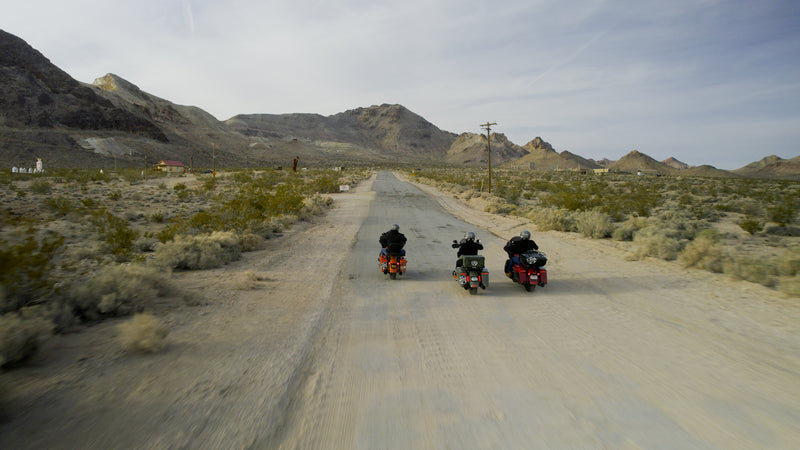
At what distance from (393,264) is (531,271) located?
2.92m

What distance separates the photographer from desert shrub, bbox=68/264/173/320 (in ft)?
18.7

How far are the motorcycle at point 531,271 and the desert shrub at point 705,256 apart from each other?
4322 mm

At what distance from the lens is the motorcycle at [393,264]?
8867 millimetres

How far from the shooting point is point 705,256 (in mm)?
9523

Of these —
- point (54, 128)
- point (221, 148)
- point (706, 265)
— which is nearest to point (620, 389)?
point (706, 265)

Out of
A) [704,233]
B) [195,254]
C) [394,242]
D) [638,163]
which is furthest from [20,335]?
[638,163]

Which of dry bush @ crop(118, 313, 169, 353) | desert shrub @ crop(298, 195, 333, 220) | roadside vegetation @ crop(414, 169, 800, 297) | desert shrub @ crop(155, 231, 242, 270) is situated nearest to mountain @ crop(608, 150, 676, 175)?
roadside vegetation @ crop(414, 169, 800, 297)

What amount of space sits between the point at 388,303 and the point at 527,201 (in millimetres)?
26813

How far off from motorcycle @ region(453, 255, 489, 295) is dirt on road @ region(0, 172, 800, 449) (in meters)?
0.23

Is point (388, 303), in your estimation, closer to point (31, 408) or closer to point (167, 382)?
point (167, 382)

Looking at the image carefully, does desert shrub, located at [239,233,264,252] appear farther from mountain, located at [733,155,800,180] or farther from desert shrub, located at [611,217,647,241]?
mountain, located at [733,155,800,180]

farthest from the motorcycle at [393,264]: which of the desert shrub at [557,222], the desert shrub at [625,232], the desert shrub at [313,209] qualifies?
the desert shrub at [313,209]

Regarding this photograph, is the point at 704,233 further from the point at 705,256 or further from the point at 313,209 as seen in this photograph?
the point at 313,209

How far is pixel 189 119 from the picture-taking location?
A: 148750mm
